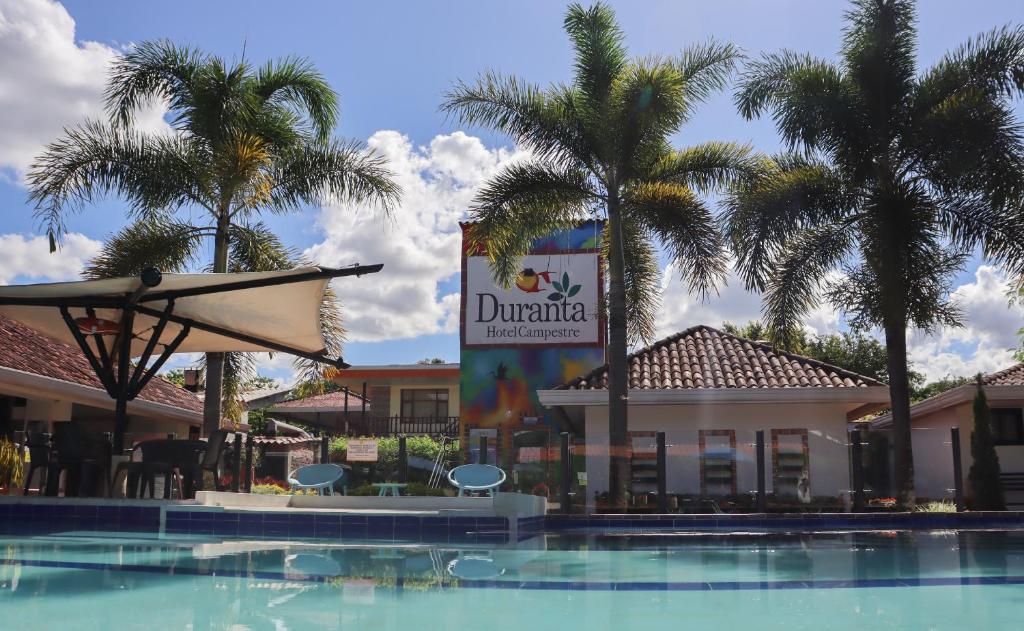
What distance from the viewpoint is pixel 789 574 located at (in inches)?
304

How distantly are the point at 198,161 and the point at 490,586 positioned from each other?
1237 cm

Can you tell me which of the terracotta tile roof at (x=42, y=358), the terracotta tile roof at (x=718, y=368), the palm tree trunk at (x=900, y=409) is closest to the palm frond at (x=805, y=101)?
the palm tree trunk at (x=900, y=409)

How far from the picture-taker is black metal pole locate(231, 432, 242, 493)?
51.4 feet

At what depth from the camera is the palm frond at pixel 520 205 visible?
53.4ft

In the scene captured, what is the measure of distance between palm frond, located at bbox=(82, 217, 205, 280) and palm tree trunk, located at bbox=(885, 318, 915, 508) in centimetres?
1215

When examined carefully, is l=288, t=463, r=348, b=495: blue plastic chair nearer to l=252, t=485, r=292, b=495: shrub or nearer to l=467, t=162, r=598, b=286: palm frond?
l=252, t=485, r=292, b=495: shrub

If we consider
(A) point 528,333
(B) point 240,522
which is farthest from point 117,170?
(A) point 528,333

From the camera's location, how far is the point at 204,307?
12.0 meters

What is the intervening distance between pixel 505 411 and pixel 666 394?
562 inches

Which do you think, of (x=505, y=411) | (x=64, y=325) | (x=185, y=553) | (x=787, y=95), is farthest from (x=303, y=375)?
(x=505, y=411)

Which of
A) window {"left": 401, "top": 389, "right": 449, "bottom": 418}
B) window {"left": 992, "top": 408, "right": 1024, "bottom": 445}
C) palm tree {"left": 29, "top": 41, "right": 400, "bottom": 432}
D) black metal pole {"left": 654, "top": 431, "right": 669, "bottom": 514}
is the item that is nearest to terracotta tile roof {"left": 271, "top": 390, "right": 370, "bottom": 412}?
window {"left": 401, "top": 389, "right": 449, "bottom": 418}

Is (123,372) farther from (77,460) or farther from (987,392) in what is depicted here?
(987,392)

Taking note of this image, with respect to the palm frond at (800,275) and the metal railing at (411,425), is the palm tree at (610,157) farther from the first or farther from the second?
the metal railing at (411,425)

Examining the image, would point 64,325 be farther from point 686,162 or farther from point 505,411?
point 505,411
